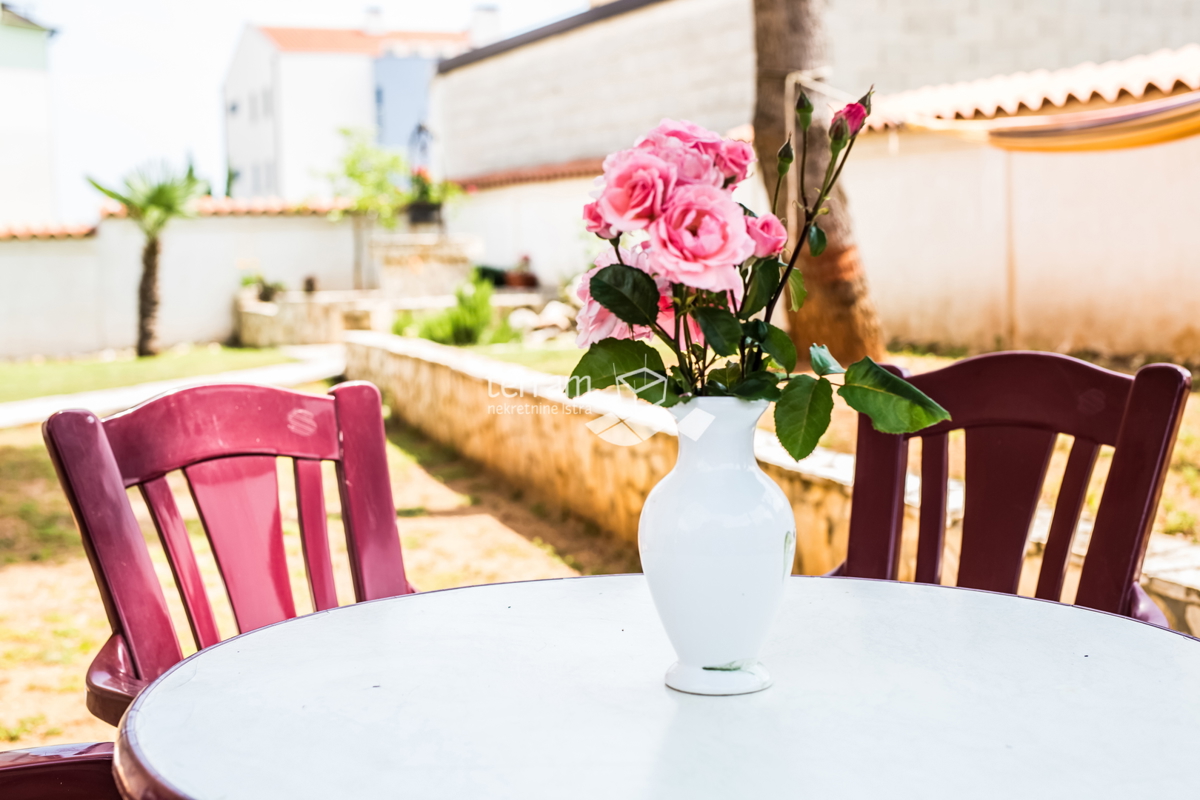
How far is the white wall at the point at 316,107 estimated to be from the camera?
25.4 meters

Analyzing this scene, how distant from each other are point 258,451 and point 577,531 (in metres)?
3.05

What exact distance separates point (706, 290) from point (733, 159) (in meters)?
0.14

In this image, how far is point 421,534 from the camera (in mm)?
4781

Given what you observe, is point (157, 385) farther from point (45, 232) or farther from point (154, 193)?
point (45, 232)

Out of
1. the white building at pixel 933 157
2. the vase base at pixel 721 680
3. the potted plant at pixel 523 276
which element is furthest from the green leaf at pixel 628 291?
the potted plant at pixel 523 276

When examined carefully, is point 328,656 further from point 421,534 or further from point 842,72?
point 842,72

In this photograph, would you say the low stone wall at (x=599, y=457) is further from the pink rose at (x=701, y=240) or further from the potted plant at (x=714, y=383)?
the pink rose at (x=701, y=240)

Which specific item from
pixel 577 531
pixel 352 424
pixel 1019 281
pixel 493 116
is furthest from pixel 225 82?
pixel 352 424

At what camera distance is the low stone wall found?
258 cm

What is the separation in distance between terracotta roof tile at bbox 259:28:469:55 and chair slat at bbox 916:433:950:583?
25780 millimetres

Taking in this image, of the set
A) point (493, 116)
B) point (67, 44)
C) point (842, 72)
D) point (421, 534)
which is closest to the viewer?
point (421, 534)

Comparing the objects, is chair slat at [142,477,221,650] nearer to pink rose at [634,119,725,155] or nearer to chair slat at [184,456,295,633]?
chair slat at [184,456,295,633]

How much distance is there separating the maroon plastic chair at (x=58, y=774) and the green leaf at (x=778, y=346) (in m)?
0.88

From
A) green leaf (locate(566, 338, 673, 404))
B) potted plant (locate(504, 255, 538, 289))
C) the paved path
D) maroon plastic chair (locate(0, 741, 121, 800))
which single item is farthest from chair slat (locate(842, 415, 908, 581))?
potted plant (locate(504, 255, 538, 289))
